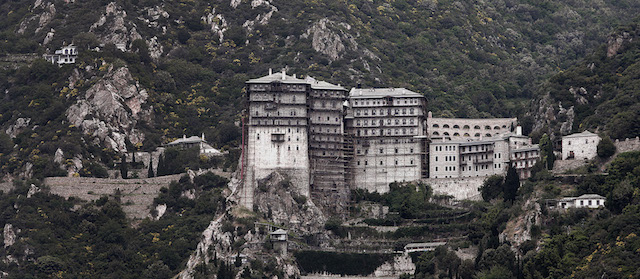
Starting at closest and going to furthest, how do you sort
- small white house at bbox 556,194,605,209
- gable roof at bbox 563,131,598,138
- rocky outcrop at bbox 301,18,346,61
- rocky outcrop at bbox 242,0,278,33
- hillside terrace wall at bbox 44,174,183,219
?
1. small white house at bbox 556,194,605,209
2. gable roof at bbox 563,131,598,138
3. hillside terrace wall at bbox 44,174,183,219
4. rocky outcrop at bbox 301,18,346,61
5. rocky outcrop at bbox 242,0,278,33

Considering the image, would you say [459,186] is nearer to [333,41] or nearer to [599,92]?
[599,92]

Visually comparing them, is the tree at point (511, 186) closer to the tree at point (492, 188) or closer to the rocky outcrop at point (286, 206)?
the tree at point (492, 188)

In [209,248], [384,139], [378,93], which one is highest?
[378,93]

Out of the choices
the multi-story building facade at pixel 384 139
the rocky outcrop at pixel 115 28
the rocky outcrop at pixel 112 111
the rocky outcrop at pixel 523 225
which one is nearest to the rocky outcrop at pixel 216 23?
the rocky outcrop at pixel 115 28

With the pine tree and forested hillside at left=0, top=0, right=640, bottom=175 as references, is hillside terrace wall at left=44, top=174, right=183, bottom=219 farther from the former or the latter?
forested hillside at left=0, top=0, right=640, bottom=175

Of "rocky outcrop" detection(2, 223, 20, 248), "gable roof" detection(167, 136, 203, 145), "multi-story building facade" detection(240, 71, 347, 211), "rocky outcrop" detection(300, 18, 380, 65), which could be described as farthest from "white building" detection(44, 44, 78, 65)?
"multi-story building facade" detection(240, 71, 347, 211)

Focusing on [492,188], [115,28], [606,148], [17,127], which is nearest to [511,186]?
[492,188]

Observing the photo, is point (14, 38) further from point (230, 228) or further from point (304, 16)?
point (230, 228)
